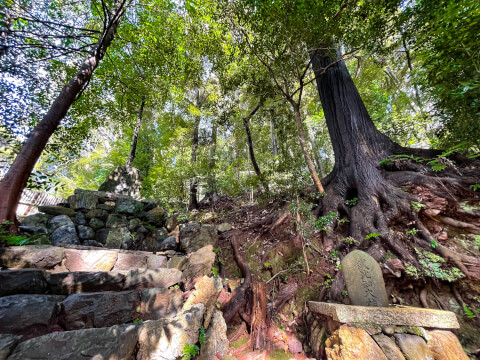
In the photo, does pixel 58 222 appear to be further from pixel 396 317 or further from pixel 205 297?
pixel 396 317

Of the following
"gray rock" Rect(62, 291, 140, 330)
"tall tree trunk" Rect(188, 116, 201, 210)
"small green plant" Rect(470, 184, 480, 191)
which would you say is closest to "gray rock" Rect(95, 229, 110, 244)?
"gray rock" Rect(62, 291, 140, 330)

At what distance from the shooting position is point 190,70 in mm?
6312

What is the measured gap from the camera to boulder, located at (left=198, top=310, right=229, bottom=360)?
2139 millimetres

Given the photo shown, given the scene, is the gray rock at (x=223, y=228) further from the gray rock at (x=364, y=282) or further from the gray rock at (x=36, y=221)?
the gray rock at (x=36, y=221)

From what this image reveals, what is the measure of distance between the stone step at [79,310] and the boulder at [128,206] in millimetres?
2970

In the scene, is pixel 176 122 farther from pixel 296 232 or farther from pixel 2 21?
pixel 296 232

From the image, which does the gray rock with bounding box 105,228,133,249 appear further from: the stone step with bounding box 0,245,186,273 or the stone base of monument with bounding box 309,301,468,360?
the stone base of monument with bounding box 309,301,468,360

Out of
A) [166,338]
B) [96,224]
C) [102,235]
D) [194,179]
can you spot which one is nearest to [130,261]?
[102,235]

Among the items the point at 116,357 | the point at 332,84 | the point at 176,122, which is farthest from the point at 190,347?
the point at 176,122

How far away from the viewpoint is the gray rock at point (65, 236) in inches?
135

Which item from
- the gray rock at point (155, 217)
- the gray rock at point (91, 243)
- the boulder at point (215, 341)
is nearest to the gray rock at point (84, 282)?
the boulder at point (215, 341)

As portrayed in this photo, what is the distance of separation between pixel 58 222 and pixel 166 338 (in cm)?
368

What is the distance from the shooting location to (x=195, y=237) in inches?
166

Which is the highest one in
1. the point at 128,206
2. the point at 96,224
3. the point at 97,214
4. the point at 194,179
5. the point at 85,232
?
the point at 194,179
